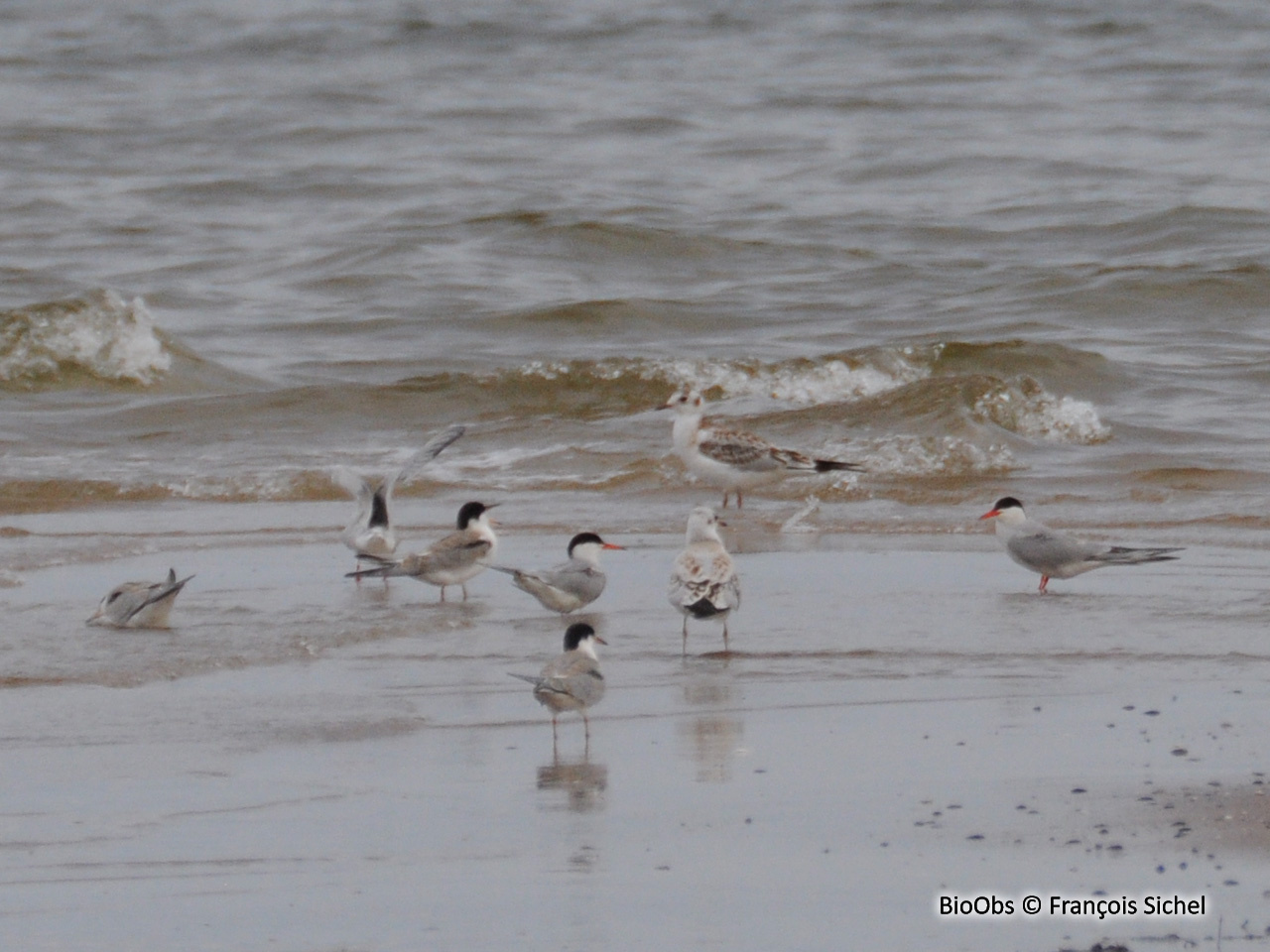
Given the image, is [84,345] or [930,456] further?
[84,345]

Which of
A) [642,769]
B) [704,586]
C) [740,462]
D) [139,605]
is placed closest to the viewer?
[642,769]

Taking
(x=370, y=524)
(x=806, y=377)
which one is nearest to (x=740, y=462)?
(x=370, y=524)

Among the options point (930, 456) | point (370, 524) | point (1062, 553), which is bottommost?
point (1062, 553)

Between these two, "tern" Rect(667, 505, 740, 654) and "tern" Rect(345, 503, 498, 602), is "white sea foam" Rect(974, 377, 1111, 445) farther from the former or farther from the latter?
"tern" Rect(667, 505, 740, 654)

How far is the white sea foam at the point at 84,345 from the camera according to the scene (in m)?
16.8

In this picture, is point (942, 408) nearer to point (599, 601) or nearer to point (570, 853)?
point (599, 601)

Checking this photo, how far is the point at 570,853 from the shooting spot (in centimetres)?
480

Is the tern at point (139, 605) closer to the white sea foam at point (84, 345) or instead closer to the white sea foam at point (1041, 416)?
the white sea foam at point (1041, 416)

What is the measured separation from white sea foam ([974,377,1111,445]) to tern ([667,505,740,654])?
6.58m

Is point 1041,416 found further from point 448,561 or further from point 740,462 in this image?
point 448,561

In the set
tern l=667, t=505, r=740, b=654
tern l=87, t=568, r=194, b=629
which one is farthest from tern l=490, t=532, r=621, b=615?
tern l=87, t=568, r=194, b=629

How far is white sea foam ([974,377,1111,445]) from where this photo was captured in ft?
44.9

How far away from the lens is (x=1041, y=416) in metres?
14.0

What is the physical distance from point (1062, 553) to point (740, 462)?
12.7 feet
